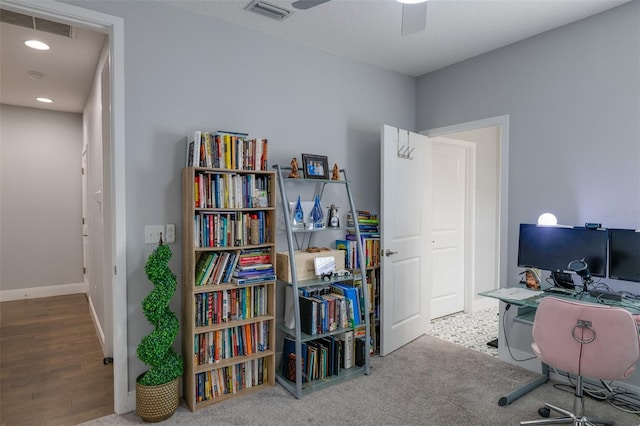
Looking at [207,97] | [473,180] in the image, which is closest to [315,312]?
[207,97]

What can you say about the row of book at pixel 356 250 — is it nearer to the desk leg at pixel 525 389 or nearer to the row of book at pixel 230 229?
the row of book at pixel 230 229

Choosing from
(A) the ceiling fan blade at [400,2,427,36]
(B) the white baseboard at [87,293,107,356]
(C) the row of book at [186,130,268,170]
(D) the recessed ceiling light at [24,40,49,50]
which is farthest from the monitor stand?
(D) the recessed ceiling light at [24,40,49,50]

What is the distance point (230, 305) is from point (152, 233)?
28.5 inches

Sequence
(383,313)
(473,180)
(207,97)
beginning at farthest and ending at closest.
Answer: (473,180) < (383,313) < (207,97)

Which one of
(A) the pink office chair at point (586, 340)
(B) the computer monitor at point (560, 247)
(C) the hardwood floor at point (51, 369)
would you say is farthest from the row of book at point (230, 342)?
(B) the computer monitor at point (560, 247)

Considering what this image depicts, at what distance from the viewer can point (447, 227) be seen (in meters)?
4.60

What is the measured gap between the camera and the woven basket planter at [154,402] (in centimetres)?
231

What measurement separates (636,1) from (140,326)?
13.1 feet

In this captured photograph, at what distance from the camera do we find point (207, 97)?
2809mm

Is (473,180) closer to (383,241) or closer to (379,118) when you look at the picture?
(379,118)

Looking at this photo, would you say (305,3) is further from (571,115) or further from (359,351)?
(359,351)

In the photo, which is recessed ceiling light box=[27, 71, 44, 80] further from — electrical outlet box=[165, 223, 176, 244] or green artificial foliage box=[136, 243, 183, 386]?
green artificial foliage box=[136, 243, 183, 386]

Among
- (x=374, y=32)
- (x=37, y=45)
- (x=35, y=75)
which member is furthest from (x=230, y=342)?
(x=35, y=75)

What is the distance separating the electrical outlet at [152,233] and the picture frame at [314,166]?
114 centimetres
